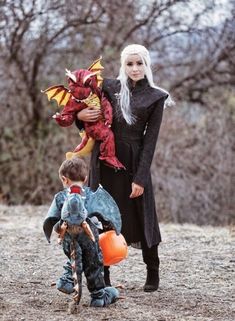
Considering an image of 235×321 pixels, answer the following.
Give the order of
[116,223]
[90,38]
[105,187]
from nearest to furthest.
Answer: [116,223]
[105,187]
[90,38]

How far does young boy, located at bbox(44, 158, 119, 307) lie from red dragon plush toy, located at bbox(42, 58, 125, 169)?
0.56m

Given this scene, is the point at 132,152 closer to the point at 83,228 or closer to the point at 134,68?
the point at 134,68

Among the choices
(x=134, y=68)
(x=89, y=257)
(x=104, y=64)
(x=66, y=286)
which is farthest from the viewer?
(x=104, y=64)

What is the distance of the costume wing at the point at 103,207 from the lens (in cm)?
501

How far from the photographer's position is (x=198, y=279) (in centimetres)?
651

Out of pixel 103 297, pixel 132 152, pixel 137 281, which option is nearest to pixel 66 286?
pixel 103 297

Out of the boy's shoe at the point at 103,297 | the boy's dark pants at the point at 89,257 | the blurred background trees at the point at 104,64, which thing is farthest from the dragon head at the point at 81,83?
→ the blurred background trees at the point at 104,64

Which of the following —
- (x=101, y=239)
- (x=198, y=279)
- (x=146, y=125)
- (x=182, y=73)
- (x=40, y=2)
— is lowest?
(x=198, y=279)

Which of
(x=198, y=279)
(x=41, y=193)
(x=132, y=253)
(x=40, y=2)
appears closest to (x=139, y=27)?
(x=40, y=2)

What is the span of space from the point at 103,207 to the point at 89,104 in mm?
→ 808

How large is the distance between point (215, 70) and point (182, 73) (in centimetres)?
63

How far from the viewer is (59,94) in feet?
18.2

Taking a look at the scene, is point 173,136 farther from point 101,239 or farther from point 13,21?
point 101,239

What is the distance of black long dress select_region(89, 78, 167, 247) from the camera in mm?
5562
